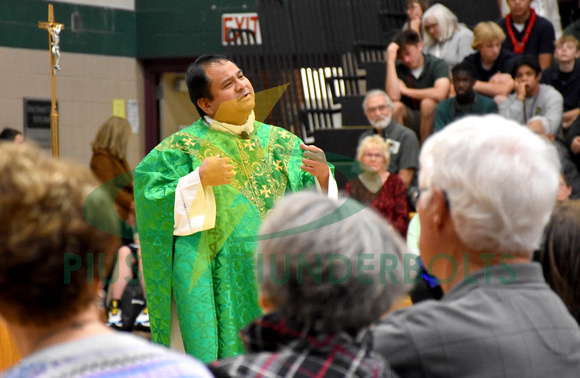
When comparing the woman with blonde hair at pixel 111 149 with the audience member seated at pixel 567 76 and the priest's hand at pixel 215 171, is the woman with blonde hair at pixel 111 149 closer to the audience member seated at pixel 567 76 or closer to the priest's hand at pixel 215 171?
the priest's hand at pixel 215 171

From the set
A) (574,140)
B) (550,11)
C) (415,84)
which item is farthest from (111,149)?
(550,11)

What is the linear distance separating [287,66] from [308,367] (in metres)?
5.84

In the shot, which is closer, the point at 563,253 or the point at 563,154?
the point at 563,253

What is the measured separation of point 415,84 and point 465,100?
22.8 inches

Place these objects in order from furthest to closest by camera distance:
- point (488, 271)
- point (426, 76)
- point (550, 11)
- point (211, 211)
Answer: point (550, 11), point (426, 76), point (211, 211), point (488, 271)

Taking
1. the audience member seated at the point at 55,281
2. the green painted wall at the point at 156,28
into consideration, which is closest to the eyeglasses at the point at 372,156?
the audience member seated at the point at 55,281

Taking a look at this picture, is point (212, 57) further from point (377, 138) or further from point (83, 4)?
point (83, 4)

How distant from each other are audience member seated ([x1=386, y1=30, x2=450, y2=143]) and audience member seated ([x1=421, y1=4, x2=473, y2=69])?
268mm

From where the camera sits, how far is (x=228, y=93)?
9.19 ft

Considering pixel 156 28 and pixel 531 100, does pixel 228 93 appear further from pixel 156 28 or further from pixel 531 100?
pixel 156 28

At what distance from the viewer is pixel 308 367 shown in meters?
1.02

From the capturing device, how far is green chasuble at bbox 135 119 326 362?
2.71m

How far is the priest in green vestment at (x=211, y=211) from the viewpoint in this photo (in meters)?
2.69

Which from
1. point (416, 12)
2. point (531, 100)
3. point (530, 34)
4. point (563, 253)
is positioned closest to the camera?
point (563, 253)
